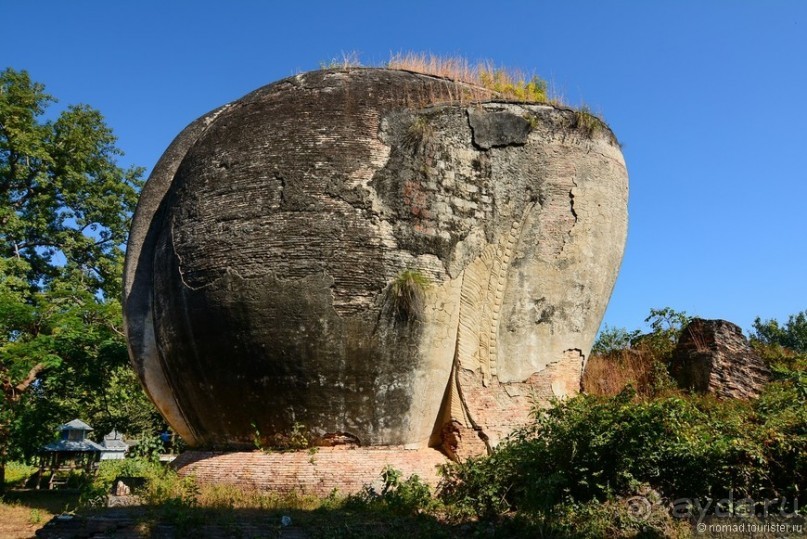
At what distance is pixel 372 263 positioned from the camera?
717 centimetres

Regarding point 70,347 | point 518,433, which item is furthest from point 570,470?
point 70,347

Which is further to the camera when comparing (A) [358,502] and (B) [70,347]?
(B) [70,347]

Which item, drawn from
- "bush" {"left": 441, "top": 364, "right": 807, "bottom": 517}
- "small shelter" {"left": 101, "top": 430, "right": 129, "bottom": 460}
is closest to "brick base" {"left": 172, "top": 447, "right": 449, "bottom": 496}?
"bush" {"left": 441, "top": 364, "right": 807, "bottom": 517}

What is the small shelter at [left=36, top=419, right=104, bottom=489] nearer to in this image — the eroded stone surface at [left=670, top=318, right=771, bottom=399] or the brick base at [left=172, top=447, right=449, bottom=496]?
the brick base at [left=172, top=447, right=449, bottom=496]

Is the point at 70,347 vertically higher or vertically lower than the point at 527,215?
lower

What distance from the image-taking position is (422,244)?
738 cm

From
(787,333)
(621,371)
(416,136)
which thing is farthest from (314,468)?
(787,333)

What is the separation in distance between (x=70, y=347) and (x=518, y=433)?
29.9 ft

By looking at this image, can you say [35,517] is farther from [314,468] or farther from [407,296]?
[407,296]

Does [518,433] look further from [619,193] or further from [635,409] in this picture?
[619,193]

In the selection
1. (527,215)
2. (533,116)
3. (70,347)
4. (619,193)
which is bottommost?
(70,347)

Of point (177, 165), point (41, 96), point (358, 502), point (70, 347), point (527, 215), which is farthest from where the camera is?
point (41, 96)

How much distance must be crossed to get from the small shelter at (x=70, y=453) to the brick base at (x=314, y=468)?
44.0 feet

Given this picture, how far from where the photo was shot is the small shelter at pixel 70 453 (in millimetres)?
19062
